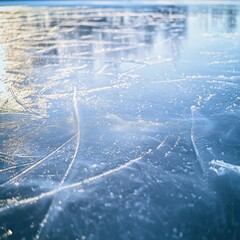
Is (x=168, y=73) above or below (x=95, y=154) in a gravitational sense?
above

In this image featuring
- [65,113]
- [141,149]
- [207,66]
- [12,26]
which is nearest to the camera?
[141,149]

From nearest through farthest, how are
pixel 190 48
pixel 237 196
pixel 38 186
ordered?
pixel 237 196, pixel 38 186, pixel 190 48

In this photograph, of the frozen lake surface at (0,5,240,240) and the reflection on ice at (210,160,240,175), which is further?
the reflection on ice at (210,160,240,175)

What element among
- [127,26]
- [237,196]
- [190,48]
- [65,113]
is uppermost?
[127,26]

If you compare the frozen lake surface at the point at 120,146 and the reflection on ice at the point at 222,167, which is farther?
the reflection on ice at the point at 222,167

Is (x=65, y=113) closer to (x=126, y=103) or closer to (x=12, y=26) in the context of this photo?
(x=126, y=103)

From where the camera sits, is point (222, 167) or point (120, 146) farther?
point (120, 146)

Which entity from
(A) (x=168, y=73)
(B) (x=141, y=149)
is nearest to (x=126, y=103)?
(B) (x=141, y=149)

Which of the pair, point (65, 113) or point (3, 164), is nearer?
point (3, 164)
